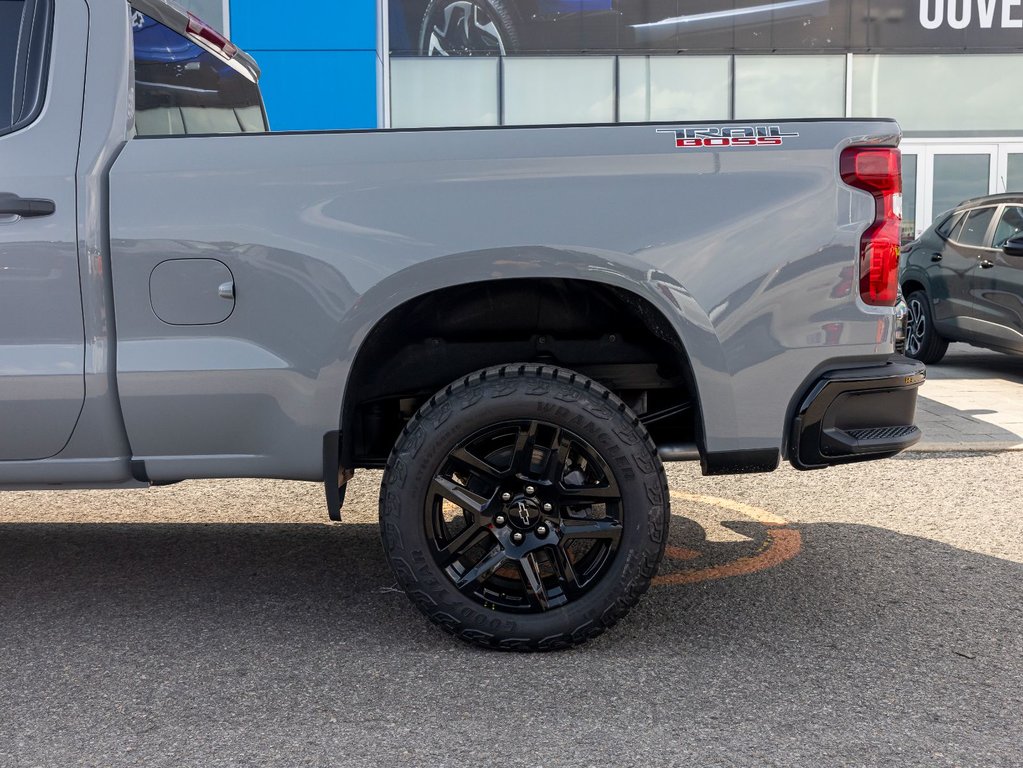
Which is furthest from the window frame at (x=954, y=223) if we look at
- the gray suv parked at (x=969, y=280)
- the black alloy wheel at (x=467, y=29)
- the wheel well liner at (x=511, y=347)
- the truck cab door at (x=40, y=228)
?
the black alloy wheel at (x=467, y=29)

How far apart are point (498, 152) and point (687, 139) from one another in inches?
21.5

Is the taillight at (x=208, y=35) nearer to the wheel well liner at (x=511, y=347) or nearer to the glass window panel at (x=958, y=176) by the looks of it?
the wheel well liner at (x=511, y=347)

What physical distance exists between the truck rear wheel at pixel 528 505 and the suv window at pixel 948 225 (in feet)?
25.9

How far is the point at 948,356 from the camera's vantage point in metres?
Answer: 11.2

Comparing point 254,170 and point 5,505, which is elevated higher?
point 254,170

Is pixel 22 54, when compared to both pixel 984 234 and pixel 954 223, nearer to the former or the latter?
pixel 984 234

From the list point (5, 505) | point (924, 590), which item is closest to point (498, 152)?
point (924, 590)

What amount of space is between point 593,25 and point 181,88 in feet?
52.4

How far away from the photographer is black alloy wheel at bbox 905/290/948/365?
10156mm

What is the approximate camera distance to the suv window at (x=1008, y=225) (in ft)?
29.0

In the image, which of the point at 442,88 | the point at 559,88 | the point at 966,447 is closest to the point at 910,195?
the point at 559,88

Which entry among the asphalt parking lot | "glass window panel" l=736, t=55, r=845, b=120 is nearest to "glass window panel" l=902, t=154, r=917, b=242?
"glass window panel" l=736, t=55, r=845, b=120

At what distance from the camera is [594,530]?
308cm

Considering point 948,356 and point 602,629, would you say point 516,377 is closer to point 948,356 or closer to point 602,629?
point 602,629
